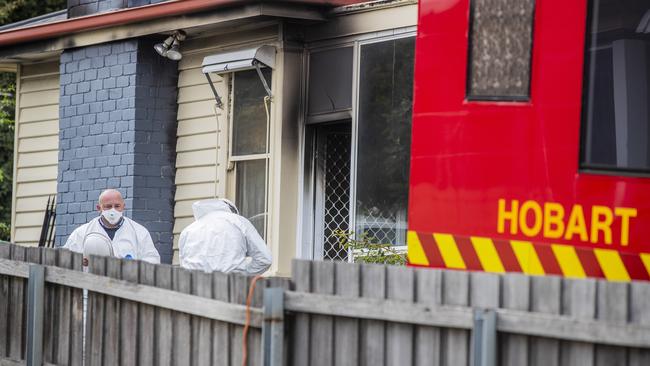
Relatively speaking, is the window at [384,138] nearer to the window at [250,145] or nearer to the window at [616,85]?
the window at [250,145]

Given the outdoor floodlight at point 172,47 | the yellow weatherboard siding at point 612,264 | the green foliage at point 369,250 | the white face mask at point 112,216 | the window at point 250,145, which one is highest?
the outdoor floodlight at point 172,47

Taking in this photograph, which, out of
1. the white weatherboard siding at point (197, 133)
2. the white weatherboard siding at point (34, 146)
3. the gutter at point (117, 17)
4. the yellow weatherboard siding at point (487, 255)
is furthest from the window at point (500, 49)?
the white weatherboard siding at point (34, 146)

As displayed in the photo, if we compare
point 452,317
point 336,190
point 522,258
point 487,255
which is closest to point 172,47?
point 336,190

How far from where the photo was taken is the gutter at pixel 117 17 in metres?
12.1

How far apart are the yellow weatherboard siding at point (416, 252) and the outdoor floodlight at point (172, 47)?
6.26 meters

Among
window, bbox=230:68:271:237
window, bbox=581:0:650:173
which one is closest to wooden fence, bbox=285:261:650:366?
window, bbox=581:0:650:173

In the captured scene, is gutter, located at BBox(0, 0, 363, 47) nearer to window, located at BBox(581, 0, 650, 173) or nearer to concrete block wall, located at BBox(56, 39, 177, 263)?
concrete block wall, located at BBox(56, 39, 177, 263)

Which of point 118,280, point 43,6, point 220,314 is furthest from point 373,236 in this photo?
point 43,6

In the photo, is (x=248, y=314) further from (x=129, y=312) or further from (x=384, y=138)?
(x=384, y=138)

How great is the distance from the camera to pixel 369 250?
11227 millimetres

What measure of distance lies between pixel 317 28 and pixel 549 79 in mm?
5503

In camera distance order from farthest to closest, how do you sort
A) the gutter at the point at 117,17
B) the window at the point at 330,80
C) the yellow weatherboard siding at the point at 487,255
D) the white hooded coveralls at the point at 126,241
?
the gutter at the point at 117,17 < the window at the point at 330,80 < the white hooded coveralls at the point at 126,241 < the yellow weatherboard siding at the point at 487,255

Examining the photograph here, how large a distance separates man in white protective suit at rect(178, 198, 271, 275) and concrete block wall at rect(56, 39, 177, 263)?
11.8 ft

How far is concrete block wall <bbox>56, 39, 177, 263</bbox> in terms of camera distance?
1333 centimetres
